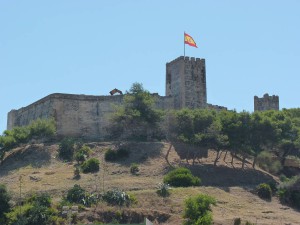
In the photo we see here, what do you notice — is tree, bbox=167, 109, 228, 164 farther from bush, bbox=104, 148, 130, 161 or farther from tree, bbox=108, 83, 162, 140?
bush, bbox=104, 148, 130, 161

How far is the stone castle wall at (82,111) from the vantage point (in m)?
70.6

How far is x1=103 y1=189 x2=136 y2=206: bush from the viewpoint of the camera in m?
51.5

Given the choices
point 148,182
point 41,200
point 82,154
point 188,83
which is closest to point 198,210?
point 148,182

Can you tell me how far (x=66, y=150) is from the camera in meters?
64.4

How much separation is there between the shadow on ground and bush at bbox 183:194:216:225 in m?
18.2

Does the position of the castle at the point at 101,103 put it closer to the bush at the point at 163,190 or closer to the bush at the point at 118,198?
the bush at the point at 163,190

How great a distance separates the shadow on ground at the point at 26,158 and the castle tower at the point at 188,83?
1471 cm

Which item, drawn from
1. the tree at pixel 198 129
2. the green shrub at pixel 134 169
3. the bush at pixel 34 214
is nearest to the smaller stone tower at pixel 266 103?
the tree at pixel 198 129

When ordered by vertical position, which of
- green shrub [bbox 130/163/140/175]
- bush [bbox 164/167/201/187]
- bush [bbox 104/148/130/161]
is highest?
bush [bbox 104/148/130/161]

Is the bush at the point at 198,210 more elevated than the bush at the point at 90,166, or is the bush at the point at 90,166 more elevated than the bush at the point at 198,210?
the bush at the point at 90,166

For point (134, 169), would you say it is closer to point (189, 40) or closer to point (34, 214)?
point (34, 214)

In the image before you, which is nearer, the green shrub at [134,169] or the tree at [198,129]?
the green shrub at [134,169]

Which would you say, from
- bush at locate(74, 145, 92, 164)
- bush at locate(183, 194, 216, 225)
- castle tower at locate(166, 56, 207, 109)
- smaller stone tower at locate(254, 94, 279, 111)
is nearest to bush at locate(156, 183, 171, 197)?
bush at locate(183, 194, 216, 225)

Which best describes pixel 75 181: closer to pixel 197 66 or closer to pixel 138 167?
pixel 138 167
